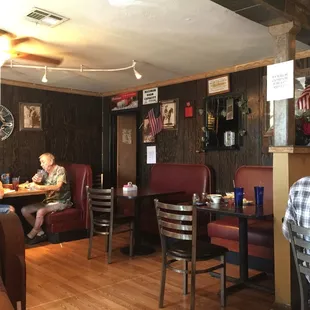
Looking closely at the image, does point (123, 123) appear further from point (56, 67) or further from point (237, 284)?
point (237, 284)

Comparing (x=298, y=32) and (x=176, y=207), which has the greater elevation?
(x=298, y=32)

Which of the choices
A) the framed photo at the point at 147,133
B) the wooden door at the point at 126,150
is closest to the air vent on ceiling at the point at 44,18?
the framed photo at the point at 147,133

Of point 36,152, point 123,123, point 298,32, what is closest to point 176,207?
point 298,32

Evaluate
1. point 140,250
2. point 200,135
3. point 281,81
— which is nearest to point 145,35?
point 281,81

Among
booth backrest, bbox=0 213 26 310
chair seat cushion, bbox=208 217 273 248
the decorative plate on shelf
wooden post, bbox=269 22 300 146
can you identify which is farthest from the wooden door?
booth backrest, bbox=0 213 26 310

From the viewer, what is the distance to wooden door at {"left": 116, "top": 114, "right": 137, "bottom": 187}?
6758 millimetres

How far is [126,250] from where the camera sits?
4.50 metres

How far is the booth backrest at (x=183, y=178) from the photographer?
4938 mm

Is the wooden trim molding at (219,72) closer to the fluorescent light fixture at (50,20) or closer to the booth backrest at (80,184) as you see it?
the booth backrest at (80,184)

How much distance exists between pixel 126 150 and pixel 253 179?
10.2ft

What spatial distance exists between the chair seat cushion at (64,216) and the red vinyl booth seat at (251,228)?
2.03 meters

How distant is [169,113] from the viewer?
560 centimetres

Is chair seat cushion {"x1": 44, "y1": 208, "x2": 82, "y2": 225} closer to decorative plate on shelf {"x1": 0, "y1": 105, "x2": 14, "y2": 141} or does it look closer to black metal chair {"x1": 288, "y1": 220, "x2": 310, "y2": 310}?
decorative plate on shelf {"x1": 0, "y1": 105, "x2": 14, "y2": 141}

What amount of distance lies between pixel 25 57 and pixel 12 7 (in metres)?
1.44
